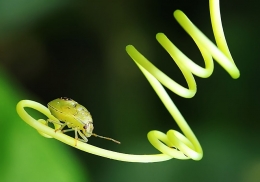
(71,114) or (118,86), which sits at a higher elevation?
(118,86)

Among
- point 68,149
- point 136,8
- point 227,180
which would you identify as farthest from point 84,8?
point 227,180

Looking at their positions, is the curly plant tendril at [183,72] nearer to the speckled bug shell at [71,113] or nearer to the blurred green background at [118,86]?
the speckled bug shell at [71,113]

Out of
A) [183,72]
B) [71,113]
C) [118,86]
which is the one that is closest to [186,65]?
[183,72]

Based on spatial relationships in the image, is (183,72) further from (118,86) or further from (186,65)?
(118,86)

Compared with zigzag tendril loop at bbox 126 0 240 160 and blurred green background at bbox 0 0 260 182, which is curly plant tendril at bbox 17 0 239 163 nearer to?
zigzag tendril loop at bbox 126 0 240 160

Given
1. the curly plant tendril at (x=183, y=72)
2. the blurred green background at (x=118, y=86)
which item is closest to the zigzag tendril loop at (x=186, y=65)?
the curly plant tendril at (x=183, y=72)

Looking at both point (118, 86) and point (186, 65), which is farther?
point (118, 86)

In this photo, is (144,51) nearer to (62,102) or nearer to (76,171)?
(76,171)
